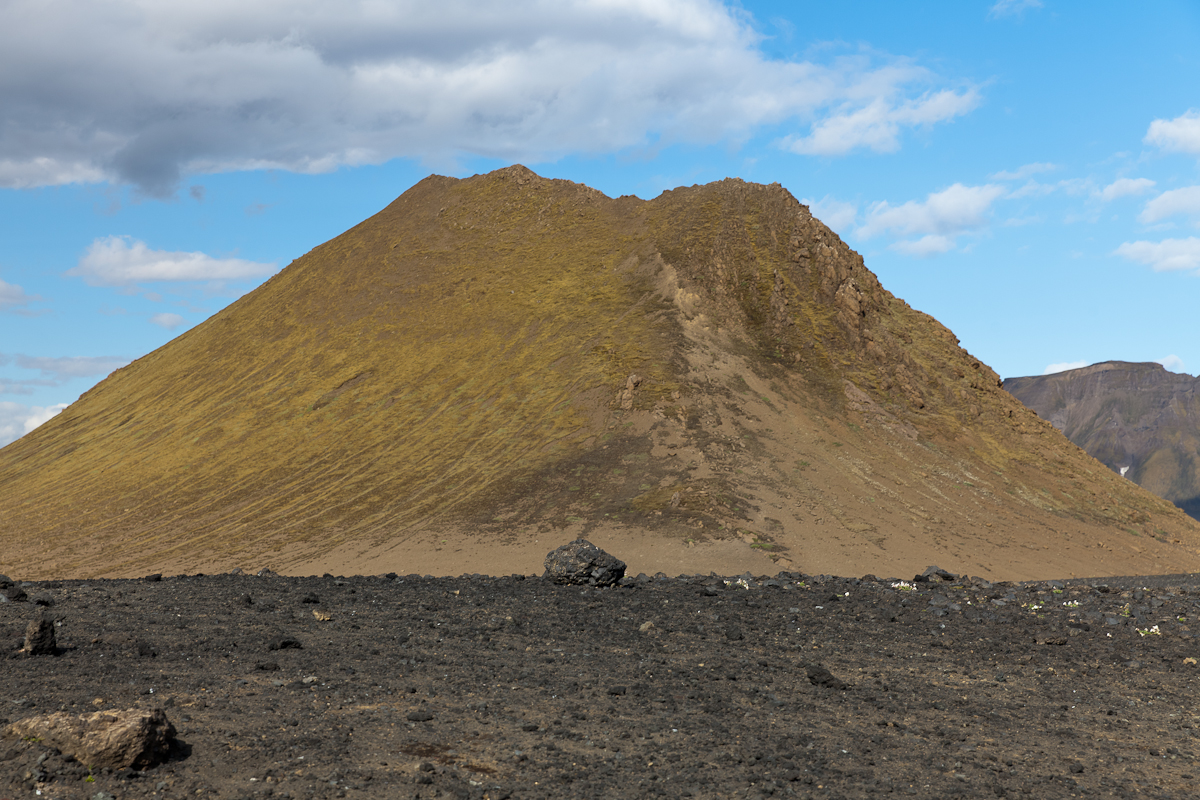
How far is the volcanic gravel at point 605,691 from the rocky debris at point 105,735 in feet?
0.31

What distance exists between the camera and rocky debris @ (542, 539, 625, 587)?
17703 mm

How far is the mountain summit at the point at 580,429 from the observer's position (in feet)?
105

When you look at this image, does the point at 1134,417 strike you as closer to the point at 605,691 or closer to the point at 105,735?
the point at 605,691

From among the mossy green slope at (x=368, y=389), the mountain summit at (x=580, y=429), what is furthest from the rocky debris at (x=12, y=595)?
the mossy green slope at (x=368, y=389)

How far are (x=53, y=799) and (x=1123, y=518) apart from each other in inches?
1751

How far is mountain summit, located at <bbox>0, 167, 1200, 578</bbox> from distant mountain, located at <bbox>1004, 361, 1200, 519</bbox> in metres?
107

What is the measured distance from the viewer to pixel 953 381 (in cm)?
4709

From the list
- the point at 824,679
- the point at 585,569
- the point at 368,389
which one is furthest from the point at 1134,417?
the point at 824,679

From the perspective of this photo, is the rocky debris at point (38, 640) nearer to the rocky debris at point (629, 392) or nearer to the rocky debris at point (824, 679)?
the rocky debris at point (824, 679)

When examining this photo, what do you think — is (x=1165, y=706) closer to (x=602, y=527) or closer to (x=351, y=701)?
(x=351, y=701)

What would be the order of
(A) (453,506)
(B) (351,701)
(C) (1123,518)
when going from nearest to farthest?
(B) (351,701)
(A) (453,506)
(C) (1123,518)

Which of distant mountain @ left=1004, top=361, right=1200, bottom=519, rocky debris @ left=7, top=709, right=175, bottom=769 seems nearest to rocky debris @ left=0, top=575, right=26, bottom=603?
rocky debris @ left=7, top=709, right=175, bottom=769

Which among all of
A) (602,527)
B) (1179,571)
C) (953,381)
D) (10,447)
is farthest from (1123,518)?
(10,447)

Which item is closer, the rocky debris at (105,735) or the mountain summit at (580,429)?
the rocky debris at (105,735)
